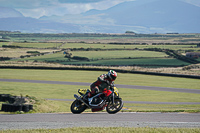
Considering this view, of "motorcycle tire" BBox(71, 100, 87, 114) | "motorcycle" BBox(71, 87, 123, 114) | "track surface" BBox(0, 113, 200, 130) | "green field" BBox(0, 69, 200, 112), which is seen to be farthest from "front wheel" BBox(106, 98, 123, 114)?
"green field" BBox(0, 69, 200, 112)

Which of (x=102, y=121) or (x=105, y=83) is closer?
(x=105, y=83)

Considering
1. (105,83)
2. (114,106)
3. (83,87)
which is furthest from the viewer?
(83,87)

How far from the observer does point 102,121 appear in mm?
17891

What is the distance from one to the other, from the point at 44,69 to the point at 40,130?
204 feet

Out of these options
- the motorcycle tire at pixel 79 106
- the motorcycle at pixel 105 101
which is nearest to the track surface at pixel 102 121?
the motorcycle tire at pixel 79 106

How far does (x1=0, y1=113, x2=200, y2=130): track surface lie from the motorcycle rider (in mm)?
1693

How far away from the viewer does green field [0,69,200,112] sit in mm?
32531

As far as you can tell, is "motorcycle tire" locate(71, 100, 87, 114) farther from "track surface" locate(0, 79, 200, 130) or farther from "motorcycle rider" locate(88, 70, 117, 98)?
"motorcycle rider" locate(88, 70, 117, 98)

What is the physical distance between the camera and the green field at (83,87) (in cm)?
3253

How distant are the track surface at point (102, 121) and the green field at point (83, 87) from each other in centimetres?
779

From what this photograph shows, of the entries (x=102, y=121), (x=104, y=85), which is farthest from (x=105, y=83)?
(x=102, y=121)

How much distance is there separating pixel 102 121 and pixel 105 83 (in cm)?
236

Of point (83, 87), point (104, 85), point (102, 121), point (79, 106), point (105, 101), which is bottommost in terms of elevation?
point (83, 87)

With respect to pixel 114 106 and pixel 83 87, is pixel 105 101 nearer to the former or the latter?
pixel 114 106
